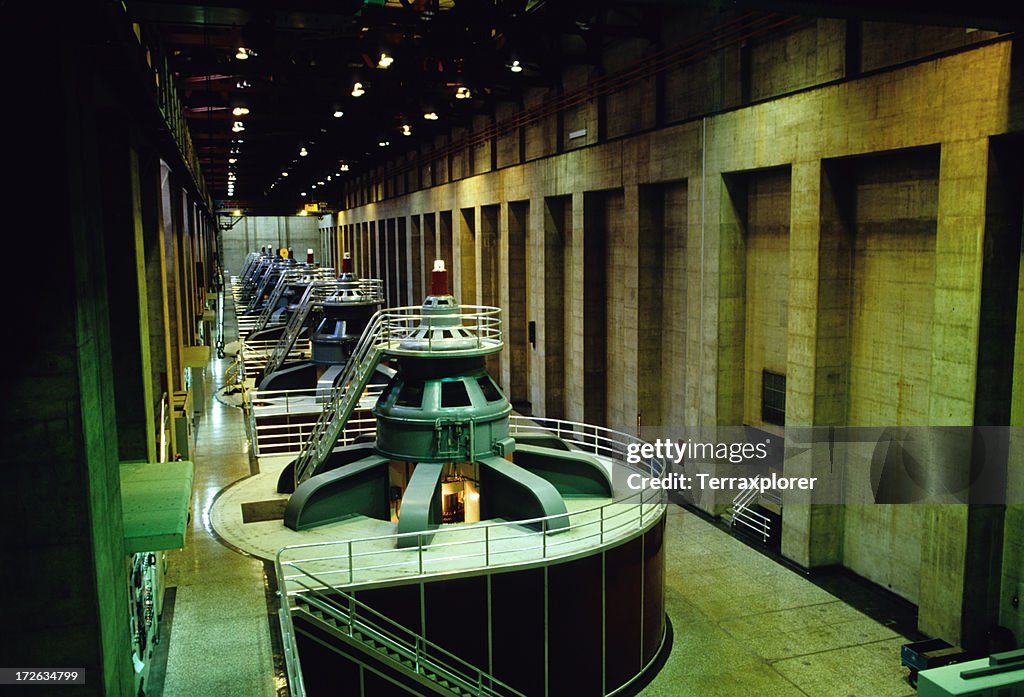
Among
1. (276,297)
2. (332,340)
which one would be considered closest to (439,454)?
(332,340)

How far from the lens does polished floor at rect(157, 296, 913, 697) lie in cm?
1155

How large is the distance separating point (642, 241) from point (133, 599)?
15.2 m

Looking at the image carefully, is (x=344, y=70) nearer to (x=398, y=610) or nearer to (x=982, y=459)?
(x=398, y=610)

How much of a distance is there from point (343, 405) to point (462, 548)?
14.9 ft

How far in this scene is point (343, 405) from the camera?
52.5ft

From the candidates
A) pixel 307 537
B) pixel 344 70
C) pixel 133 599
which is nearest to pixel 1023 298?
pixel 307 537

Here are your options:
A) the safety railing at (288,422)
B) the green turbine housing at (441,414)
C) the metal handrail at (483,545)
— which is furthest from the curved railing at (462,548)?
the safety railing at (288,422)

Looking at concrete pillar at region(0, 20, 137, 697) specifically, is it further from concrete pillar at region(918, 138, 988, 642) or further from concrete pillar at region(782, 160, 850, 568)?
concrete pillar at region(782, 160, 850, 568)

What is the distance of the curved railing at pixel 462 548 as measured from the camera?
461 inches

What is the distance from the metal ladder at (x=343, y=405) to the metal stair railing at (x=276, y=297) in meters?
→ 25.4

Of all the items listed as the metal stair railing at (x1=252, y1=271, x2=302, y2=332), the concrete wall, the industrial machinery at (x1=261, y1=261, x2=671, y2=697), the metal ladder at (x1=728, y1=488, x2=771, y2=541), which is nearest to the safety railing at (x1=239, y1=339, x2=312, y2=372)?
the metal stair railing at (x1=252, y1=271, x2=302, y2=332)

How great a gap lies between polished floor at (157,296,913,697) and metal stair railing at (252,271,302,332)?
25302mm

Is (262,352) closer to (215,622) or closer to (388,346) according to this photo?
(388,346)

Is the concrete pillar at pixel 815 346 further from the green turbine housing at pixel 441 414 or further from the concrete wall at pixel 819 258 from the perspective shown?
the green turbine housing at pixel 441 414
